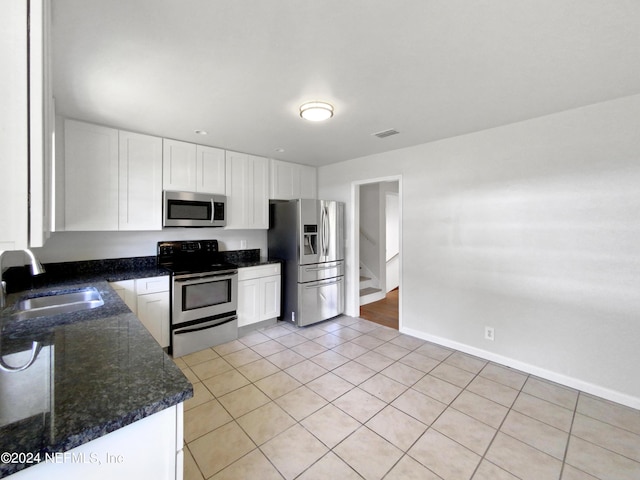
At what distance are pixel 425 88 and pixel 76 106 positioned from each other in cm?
284

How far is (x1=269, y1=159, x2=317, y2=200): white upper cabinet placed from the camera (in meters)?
4.20

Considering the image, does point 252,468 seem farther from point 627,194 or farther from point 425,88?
point 627,194

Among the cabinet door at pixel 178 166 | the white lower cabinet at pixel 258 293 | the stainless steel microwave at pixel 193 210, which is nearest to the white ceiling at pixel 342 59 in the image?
the cabinet door at pixel 178 166

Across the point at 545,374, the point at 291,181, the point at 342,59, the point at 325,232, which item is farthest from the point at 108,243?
the point at 545,374

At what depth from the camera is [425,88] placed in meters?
Answer: 2.07

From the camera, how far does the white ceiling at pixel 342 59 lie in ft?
4.48

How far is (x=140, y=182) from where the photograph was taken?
3.04 m

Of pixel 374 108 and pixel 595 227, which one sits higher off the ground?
pixel 374 108

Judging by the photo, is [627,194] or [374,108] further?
[374,108]

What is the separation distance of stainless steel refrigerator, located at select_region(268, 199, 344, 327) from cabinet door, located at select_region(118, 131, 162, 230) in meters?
1.57

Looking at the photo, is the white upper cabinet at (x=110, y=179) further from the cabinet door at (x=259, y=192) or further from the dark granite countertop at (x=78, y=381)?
the dark granite countertop at (x=78, y=381)

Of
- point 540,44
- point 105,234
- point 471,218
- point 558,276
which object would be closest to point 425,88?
point 540,44

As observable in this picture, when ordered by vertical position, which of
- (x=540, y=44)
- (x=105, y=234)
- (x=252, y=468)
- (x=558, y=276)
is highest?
(x=540, y=44)

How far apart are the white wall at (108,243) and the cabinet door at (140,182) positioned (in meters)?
0.35
